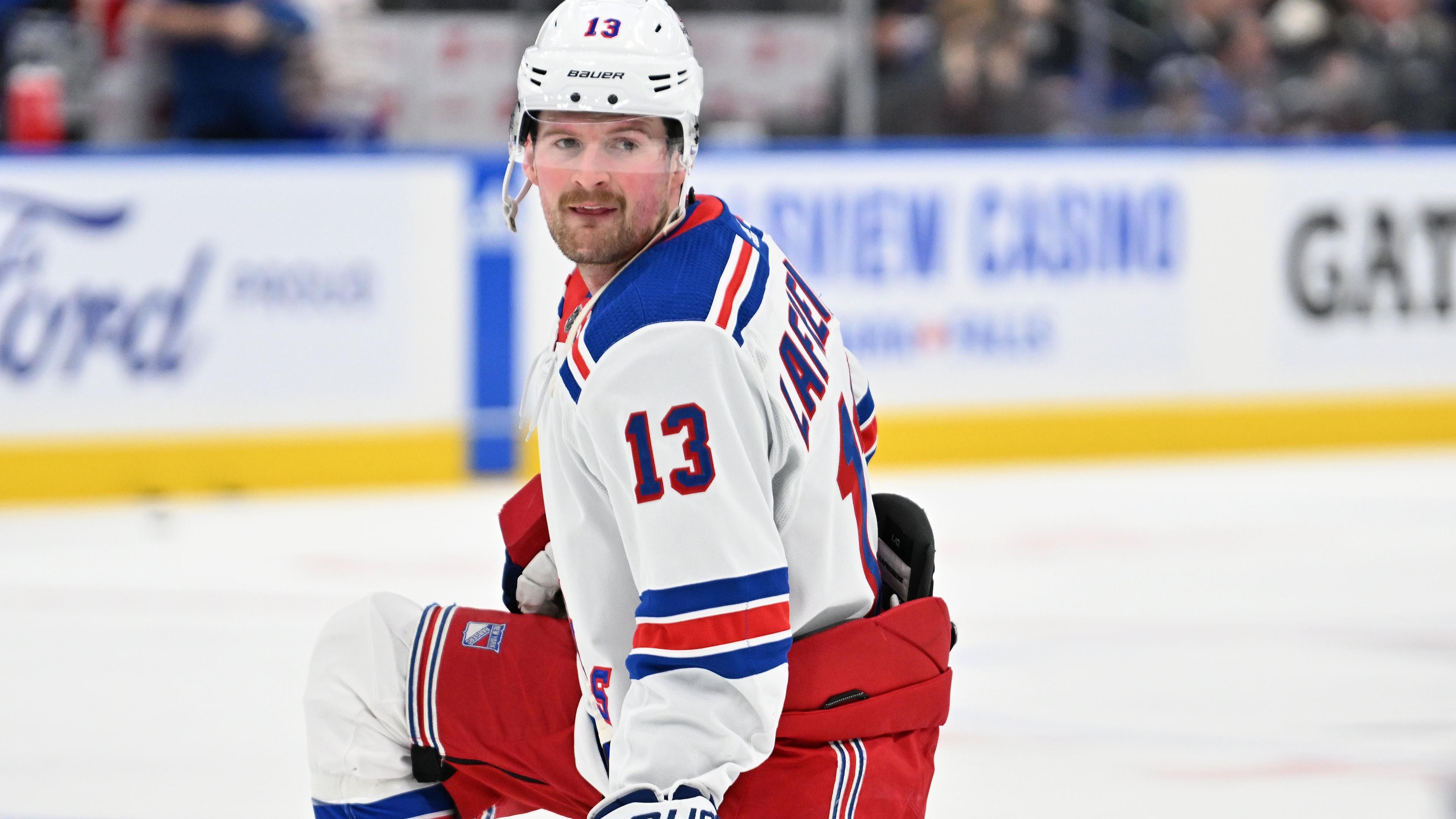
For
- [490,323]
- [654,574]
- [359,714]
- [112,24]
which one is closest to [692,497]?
[654,574]

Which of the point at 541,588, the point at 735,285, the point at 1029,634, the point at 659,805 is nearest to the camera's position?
the point at 659,805

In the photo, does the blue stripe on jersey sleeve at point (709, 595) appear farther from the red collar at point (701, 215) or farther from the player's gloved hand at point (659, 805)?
the red collar at point (701, 215)

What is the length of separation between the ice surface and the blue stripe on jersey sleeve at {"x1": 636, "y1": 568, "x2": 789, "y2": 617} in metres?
1.25

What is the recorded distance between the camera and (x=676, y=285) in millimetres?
1820

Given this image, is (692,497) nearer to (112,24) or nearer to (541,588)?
(541,588)

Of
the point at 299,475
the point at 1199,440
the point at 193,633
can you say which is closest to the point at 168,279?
the point at 299,475

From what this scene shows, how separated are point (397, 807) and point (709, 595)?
54 centimetres

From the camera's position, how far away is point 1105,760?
3.25 metres

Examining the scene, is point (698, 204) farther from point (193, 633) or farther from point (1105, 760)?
point (193, 633)

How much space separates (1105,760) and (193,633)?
1.98 meters

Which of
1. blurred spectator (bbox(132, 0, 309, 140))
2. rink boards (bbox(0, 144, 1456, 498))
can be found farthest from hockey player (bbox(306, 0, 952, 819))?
blurred spectator (bbox(132, 0, 309, 140))

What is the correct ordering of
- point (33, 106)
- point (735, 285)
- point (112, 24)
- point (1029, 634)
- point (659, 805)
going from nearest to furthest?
point (659, 805) < point (735, 285) < point (1029, 634) < point (33, 106) < point (112, 24)

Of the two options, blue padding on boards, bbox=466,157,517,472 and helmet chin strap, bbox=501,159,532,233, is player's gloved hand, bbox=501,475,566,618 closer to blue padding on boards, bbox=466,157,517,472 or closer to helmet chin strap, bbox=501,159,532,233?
helmet chin strap, bbox=501,159,532,233

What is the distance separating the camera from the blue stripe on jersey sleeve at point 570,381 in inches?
71.5
